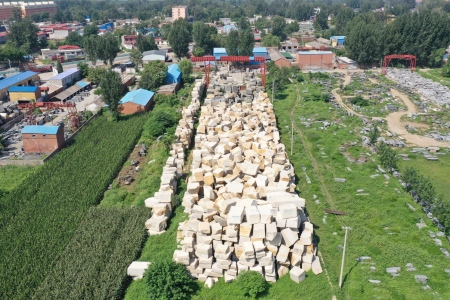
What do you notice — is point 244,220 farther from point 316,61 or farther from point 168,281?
point 316,61

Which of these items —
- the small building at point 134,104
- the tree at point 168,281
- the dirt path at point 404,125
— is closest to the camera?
the tree at point 168,281

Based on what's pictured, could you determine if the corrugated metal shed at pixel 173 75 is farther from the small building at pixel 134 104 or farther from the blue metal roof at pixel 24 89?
the blue metal roof at pixel 24 89

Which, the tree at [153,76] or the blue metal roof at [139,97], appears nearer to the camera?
the blue metal roof at [139,97]

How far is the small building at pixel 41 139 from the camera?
19.9 m

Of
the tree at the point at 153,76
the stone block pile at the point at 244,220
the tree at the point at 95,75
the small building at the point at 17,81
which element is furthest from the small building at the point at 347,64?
the small building at the point at 17,81

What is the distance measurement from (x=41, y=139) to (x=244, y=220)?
13.7 m

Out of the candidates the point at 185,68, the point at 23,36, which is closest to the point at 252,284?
the point at 185,68

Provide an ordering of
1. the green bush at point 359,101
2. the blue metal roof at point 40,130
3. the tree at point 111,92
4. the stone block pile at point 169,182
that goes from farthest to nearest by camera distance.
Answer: the green bush at point 359,101
the tree at point 111,92
the blue metal roof at point 40,130
the stone block pile at point 169,182

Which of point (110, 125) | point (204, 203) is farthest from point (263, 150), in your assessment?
point (110, 125)

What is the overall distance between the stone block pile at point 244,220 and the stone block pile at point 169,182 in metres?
0.80

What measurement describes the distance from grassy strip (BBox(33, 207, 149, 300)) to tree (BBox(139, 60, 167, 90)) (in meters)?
Result: 19.1

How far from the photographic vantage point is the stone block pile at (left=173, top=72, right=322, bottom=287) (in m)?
10.9

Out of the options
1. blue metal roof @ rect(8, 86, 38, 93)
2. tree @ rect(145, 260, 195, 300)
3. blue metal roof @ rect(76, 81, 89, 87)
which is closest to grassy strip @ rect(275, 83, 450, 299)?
tree @ rect(145, 260, 195, 300)

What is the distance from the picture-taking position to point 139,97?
2759 cm
